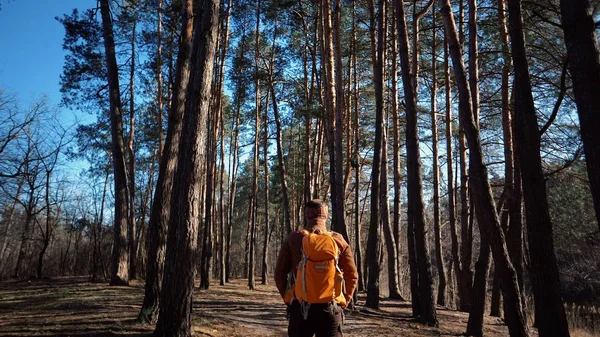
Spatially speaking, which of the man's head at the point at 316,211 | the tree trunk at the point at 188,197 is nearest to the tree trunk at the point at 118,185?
the tree trunk at the point at 188,197

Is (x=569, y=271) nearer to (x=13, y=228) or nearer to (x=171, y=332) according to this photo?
(x=171, y=332)

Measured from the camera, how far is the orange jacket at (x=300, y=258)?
2.96m

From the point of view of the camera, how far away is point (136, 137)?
21.9m

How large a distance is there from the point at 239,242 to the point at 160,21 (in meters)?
31.5

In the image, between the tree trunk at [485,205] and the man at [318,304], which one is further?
the tree trunk at [485,205]

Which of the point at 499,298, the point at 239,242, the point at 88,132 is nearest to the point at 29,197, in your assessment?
the point at 88,132

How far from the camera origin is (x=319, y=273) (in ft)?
9.17

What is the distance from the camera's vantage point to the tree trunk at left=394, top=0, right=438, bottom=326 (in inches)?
281

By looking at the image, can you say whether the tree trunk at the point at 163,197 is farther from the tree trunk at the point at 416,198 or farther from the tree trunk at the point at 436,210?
the tree trunk at the point at 436,210

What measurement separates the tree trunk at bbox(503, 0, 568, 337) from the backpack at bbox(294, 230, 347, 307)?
3.09 meters

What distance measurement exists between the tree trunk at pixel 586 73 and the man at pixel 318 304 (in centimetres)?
269

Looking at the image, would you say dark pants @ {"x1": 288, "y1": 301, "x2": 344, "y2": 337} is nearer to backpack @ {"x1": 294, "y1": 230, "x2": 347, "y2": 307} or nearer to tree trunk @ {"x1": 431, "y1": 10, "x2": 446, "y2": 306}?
backpack @ {"x1": 294, "y1": 230, "x2": 347, "y2": 307}

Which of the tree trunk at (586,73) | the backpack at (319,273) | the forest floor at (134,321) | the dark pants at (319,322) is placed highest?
the tree trunk at (586,73)

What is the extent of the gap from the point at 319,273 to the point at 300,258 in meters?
0.22
